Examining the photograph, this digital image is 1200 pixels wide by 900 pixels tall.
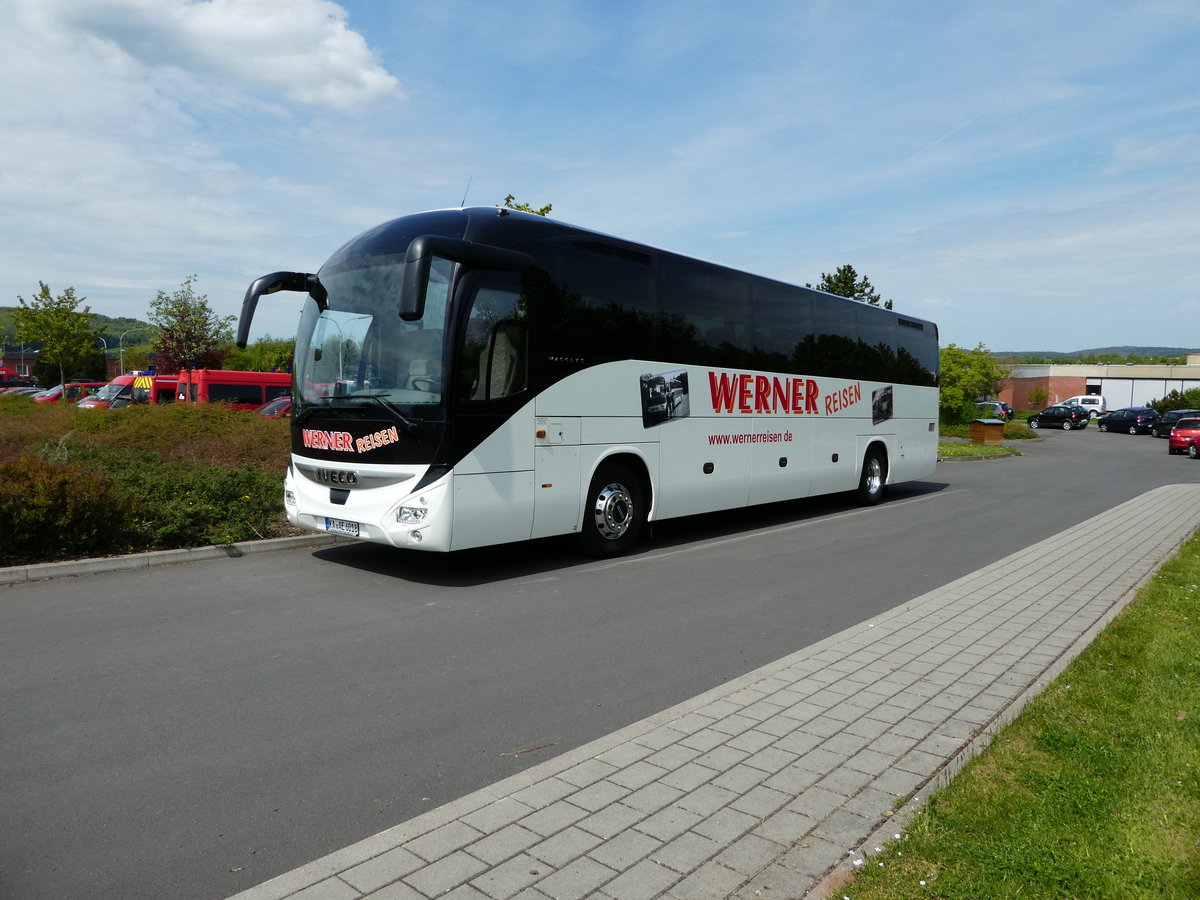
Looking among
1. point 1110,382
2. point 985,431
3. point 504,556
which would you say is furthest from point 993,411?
point 1110,382

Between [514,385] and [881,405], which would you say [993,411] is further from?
[514,385]

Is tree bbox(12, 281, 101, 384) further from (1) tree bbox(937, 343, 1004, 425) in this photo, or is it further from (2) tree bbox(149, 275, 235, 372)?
(1) tree bbox(937, 343, 1004, 425)

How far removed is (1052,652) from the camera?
5.92m

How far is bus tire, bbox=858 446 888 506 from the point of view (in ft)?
49.9

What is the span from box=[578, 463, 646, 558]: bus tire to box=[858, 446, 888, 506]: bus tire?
6.48 metres

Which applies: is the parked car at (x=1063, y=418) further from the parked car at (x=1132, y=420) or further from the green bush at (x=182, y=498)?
the green bush at (x=182, y=498)

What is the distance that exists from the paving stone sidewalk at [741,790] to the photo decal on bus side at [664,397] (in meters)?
4.23

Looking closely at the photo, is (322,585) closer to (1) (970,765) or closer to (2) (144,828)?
(2) (144,828)

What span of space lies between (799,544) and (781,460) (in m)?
1.90

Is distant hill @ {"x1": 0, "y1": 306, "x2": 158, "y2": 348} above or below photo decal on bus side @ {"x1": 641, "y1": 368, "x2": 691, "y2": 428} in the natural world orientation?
above

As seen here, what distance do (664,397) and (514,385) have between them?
252 centimetres

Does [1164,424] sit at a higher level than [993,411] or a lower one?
lower

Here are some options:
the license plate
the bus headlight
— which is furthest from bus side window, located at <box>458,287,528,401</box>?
the license plate

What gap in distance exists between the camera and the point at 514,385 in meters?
8.26
